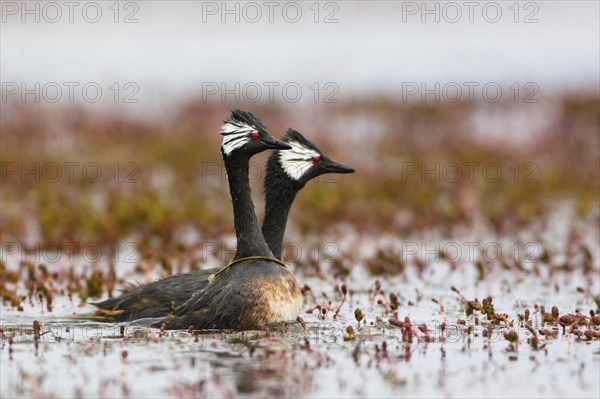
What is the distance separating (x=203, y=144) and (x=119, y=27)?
79.5ft

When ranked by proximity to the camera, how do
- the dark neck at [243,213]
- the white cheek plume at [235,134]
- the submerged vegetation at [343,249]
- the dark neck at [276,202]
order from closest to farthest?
the submerged vegetation at [343,249] < the white cheek plume at [235,134] < the dark neck at [243,213] < the dark neck at [276,202]

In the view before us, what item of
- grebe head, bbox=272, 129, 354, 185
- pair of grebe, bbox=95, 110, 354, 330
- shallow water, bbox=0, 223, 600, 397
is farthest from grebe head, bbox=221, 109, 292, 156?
shallow water, bbox=0, 223, 600, 397

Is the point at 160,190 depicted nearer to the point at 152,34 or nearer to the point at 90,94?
the point at 90,94

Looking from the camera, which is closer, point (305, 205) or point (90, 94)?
point (305, 205)

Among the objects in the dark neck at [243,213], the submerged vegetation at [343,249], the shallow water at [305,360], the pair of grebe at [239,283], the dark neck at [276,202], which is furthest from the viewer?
the dark neck at [276,202]

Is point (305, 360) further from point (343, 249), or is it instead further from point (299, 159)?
point (343, 249)

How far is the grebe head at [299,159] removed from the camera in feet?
37.1

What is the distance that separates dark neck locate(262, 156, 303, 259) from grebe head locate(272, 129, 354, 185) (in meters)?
0.06

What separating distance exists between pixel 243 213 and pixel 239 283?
0.74 metres

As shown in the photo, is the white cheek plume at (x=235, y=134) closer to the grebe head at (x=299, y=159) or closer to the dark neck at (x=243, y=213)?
the dark neck at (x=243, y=213)

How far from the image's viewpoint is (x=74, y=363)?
8234 millimetres

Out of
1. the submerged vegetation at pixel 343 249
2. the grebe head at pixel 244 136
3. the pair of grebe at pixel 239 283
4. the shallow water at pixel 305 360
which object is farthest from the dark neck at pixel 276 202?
the grebe head at pixel 244 136

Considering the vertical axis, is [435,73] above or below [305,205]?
above

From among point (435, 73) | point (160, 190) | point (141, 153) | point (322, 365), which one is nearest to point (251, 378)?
point (322, 365)
